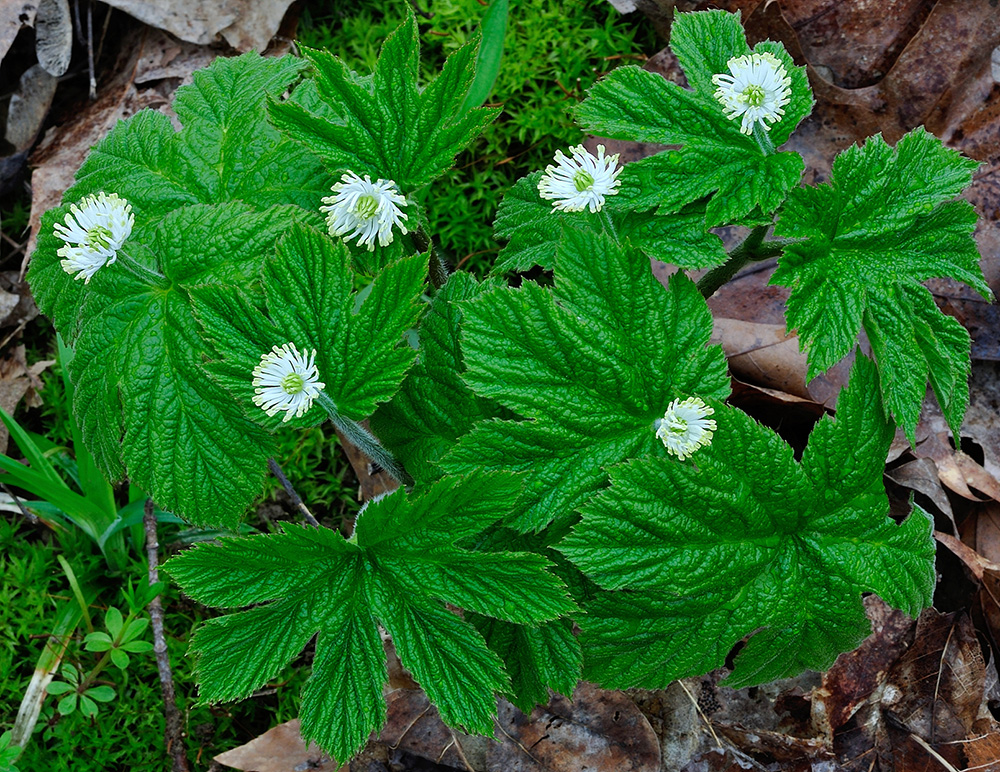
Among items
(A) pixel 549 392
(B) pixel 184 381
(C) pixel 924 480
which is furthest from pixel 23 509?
(C) pixel 924 480

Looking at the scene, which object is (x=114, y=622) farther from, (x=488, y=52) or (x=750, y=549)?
(x=488, y=52)

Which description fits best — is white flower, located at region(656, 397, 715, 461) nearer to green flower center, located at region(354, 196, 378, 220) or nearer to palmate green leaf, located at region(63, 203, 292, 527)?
green flower center, located at region(354, 196, 378, 220)

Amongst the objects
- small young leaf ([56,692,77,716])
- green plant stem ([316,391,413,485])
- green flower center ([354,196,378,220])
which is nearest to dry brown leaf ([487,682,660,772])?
green plant stem ([316,391,413,485])

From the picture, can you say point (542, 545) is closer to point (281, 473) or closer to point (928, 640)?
point (281, 473)

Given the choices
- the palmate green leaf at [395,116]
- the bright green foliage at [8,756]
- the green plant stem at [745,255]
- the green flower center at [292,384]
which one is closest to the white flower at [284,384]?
the green flower center at [292,384]

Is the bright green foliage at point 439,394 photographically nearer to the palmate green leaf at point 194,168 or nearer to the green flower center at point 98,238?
the palmate green leaf at point 194,168

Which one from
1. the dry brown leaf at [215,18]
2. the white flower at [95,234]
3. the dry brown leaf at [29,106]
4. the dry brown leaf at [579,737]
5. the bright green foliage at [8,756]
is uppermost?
the dry brown leaf at [215,18]
